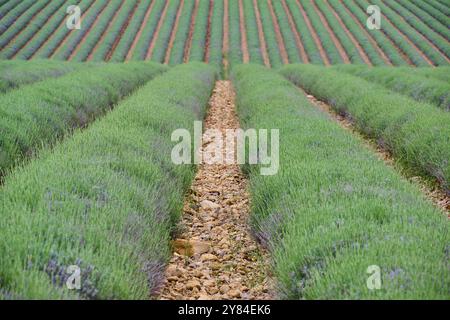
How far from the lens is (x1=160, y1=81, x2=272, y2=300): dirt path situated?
379 centimetres

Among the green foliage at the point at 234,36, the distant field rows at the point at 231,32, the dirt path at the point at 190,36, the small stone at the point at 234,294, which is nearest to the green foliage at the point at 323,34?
the distant field rows at the point at 231,32

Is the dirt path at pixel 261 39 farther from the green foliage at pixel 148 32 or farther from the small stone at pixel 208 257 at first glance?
the small stone at pixel 208 257

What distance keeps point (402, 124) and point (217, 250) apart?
4765mm

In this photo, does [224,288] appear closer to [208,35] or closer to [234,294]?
[234,294]

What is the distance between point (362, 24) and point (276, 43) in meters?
6.48

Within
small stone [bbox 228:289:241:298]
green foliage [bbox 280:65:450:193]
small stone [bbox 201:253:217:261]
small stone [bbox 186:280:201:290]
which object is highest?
small stone [bbox 228:289:241:298]

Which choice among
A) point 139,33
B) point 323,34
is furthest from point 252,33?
point 139,33

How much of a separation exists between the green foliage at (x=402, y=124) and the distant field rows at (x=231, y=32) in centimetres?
1478

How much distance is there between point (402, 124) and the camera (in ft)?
26.7

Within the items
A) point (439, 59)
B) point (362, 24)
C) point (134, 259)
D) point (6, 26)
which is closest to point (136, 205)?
point (134, 259)

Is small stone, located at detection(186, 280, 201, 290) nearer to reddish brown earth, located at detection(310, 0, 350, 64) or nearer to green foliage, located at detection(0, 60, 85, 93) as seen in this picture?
green foliage, located at detection(0, 60, 85, 93)

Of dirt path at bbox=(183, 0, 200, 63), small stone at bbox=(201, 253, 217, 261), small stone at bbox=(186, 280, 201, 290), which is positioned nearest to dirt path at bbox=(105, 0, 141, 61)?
dirt path at bbox=(183, 0, 200, 63)

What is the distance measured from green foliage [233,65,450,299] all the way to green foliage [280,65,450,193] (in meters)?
1.20

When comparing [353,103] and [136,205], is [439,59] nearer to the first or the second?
[353,103]
